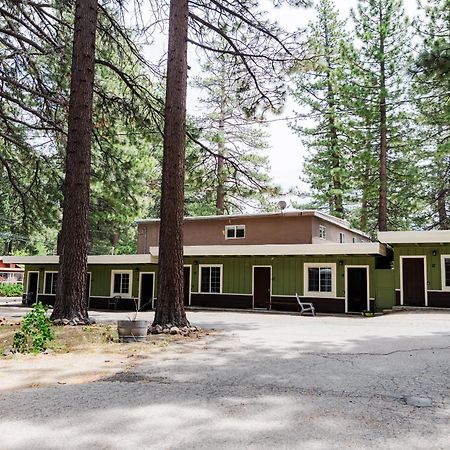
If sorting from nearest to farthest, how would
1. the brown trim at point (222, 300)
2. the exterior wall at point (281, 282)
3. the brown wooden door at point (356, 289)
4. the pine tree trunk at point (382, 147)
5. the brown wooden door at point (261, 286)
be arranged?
1. the exterior wall at point (281, 282)
2. the brown wooden door at point (356, 289)
3. the brown wooden door at point (261, 286)
4. the brown trim at point (222, 300)
5. the pine tree trunk at point (382, 147)

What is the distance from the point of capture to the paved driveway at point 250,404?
3367mm

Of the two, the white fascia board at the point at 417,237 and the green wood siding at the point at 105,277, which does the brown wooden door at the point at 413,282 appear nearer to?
the white fascia board at the point at 417,237

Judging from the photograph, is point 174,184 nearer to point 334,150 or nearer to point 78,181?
point 78,181

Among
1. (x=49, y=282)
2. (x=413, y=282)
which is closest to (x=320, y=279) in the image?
(x=413, y=282)

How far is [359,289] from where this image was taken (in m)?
16.5

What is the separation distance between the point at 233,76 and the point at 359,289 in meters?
8.70

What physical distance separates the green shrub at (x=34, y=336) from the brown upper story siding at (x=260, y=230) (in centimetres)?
1222

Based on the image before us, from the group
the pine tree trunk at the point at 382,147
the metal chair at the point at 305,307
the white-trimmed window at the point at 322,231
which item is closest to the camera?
the metal chair at the point at 305,307

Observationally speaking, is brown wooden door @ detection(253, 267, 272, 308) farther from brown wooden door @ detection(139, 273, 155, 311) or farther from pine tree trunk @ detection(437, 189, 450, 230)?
pine tree trunk @ detection(437, 189, 450, 230)

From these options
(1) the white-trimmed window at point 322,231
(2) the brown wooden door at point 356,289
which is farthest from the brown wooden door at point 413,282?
(1) the white-trimmed window at point 322,231

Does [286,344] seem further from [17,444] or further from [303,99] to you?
[303,99]

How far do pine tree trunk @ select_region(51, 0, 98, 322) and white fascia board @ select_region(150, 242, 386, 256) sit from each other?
28.7 ft

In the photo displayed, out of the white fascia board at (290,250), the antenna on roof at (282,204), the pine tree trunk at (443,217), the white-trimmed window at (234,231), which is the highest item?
the pine tree trunk at (443,217)

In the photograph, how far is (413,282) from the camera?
1569 centimetres
